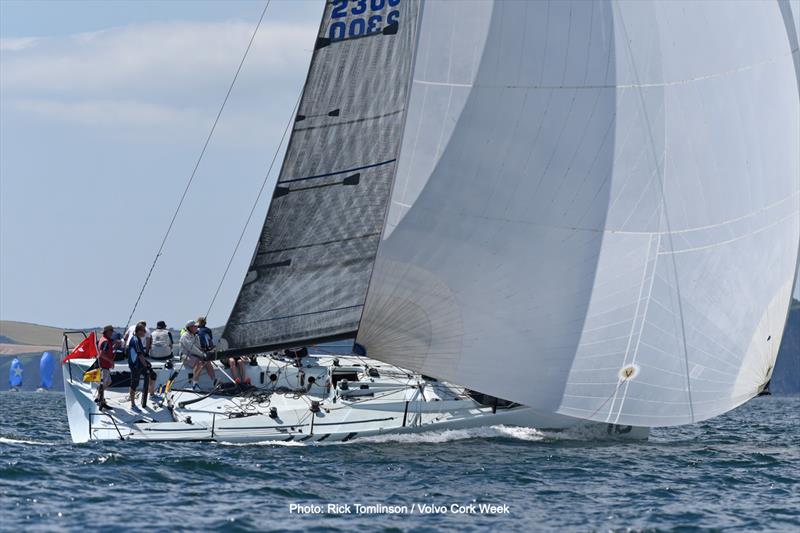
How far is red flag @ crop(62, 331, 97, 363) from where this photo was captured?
20.7 m

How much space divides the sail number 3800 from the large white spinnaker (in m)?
0.96

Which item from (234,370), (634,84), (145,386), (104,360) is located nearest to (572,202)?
(634,84)

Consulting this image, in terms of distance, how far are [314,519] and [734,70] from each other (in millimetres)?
9557

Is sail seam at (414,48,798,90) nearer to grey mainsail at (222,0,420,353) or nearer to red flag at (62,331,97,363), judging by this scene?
grey mainsail at (222,0,420,353)

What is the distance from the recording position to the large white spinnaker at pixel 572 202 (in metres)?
17.8

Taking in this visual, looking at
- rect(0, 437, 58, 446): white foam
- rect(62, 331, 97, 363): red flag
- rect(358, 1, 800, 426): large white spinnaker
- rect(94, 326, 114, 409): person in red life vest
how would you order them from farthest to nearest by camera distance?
rect(62, 331, 97, 363): red flag
rect(0, 437, 58, 446): white foam
rect(94, 326, 114, 409): person in red life vest
rect(358, 1, 800, 426): large white spinnaker

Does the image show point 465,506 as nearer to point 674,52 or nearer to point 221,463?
point 221,463

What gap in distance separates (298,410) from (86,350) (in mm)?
4062

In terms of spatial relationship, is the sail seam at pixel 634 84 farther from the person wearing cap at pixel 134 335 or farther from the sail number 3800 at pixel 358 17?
the person wearing cap at pixel 134 335

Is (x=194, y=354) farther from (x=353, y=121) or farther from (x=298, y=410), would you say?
(x=353, y=121)

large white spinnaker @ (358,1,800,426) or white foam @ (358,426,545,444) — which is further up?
large white spinnaker @ (358,1,800,426)

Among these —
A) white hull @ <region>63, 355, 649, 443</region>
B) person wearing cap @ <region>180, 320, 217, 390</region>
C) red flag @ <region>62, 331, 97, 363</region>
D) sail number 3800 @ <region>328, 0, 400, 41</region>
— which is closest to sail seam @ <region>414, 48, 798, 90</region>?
sail number 3800 @ <region>328, 0, 400, 41</region>

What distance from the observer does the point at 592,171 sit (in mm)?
17797

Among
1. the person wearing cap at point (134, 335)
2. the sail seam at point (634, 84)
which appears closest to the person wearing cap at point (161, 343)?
the person wearing cap at point (134, 335)
